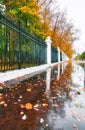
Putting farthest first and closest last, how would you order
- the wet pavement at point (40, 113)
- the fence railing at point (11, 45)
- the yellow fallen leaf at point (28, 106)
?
the fence railing at point (11, 45) < the yellow fallen leaf at point (28, 106) < the wet pavement at point (40, 113)

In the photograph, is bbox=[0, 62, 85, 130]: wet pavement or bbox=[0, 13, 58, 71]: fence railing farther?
bbox=[0, 13, 58, 71]: fence railing

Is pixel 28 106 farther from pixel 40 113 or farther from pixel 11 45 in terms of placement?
pixel 11 45

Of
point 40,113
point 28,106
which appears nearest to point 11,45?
point 28,106

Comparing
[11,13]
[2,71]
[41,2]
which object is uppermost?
[41,2]

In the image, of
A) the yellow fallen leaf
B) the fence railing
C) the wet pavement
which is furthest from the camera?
the fence railing

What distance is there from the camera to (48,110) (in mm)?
4469

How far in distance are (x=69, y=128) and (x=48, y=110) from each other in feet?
3.60

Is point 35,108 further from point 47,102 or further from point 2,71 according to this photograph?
point 2,71

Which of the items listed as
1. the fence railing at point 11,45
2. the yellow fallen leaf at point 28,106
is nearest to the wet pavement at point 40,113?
the yellow fallen leaf at point 28,106

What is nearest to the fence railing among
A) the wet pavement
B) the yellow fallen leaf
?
the wet pavement

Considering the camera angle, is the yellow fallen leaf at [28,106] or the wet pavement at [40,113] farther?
the yellow fallen leaf at [28,106]

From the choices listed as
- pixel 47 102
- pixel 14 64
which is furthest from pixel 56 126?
pixel 14 64

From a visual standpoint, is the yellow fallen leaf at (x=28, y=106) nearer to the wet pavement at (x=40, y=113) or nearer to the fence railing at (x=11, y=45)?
the wet pavement at (x=40, y=113)

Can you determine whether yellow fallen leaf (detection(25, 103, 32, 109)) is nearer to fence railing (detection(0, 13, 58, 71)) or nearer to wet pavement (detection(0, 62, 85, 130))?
wet pavement (detection(0, 62, 85, 130))
